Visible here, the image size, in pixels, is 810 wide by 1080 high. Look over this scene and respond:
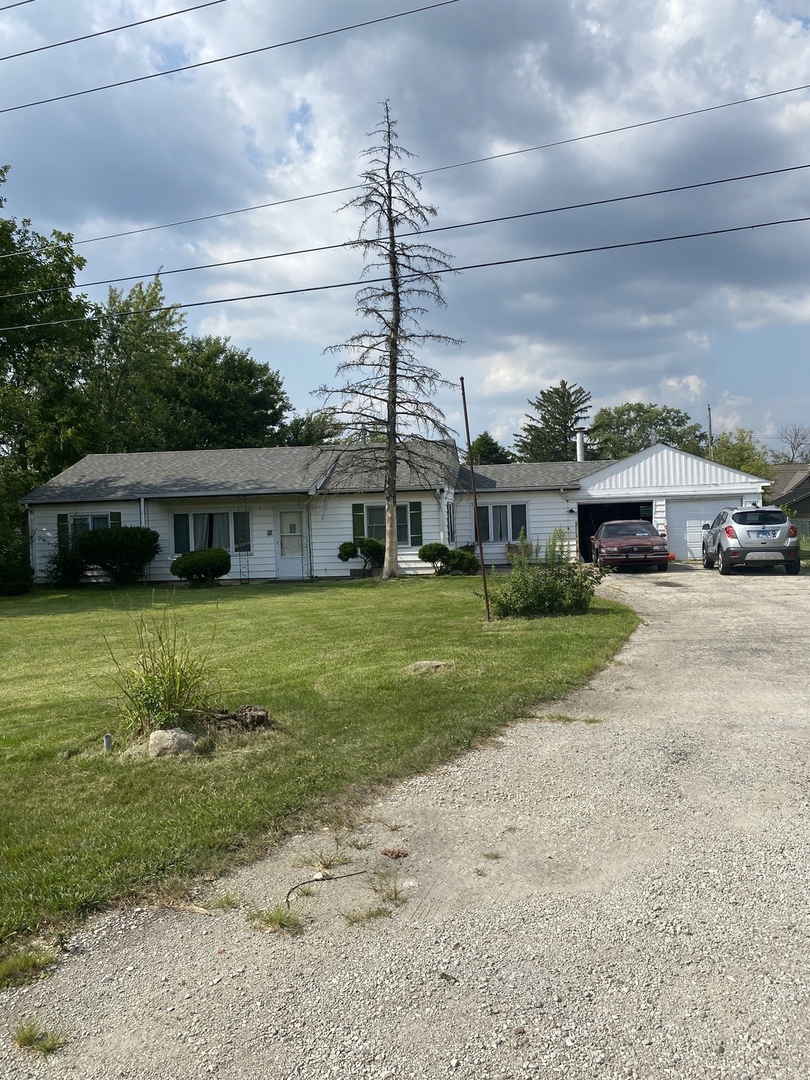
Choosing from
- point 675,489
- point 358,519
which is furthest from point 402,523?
point 675,489

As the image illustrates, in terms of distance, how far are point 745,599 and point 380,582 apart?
9924 mm

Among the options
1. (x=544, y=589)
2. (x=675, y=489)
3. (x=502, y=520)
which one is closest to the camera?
(x=544, y=589)

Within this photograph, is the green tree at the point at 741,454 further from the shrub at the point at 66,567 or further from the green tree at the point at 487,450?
the shrub at the point at 66,567

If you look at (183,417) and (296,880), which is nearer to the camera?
(296,880)

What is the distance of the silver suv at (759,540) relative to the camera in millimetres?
19188

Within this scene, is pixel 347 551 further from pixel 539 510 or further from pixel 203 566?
pixel 539 510

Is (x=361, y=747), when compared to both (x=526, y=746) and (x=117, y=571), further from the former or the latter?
(x=117, y=571)

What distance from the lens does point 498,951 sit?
313 centimetres

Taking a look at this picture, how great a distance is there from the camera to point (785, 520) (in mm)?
19562

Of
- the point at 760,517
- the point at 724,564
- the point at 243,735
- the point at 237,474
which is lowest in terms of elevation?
the point at 243,735

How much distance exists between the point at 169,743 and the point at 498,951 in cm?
333

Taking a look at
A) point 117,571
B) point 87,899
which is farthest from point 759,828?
point 117,571

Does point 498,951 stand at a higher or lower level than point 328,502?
lower

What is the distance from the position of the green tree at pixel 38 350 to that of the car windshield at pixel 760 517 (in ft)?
66.2
